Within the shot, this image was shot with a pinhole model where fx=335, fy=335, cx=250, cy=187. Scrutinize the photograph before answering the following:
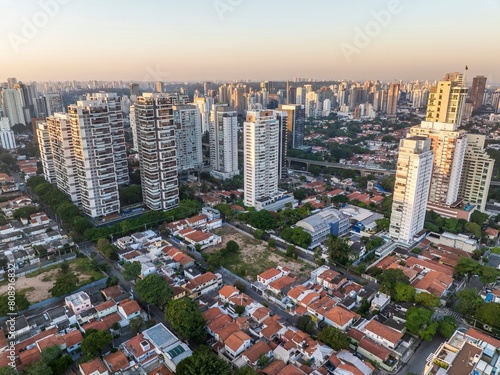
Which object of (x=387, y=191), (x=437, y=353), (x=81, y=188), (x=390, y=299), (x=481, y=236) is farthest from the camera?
(x=387, y=191)

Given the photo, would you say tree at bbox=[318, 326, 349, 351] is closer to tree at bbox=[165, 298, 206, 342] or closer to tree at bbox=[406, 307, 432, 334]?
tree at bbox=[406, 307, 432, 334]

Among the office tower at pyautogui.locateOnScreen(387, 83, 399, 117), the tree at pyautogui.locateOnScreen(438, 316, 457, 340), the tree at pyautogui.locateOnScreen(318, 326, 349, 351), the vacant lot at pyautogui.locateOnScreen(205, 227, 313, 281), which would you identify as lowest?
the vacant lot at pyautogui.locateOnScreen(205, 227, 313, 281)

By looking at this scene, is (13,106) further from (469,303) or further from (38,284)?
(469,303)

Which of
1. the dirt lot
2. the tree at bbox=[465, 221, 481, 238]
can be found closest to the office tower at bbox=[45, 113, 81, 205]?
the dirt lot

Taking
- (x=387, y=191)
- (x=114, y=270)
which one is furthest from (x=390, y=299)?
(x=387, y=191)

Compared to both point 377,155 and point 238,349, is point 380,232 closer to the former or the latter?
point 238,349

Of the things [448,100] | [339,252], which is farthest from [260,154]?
[448,100]
